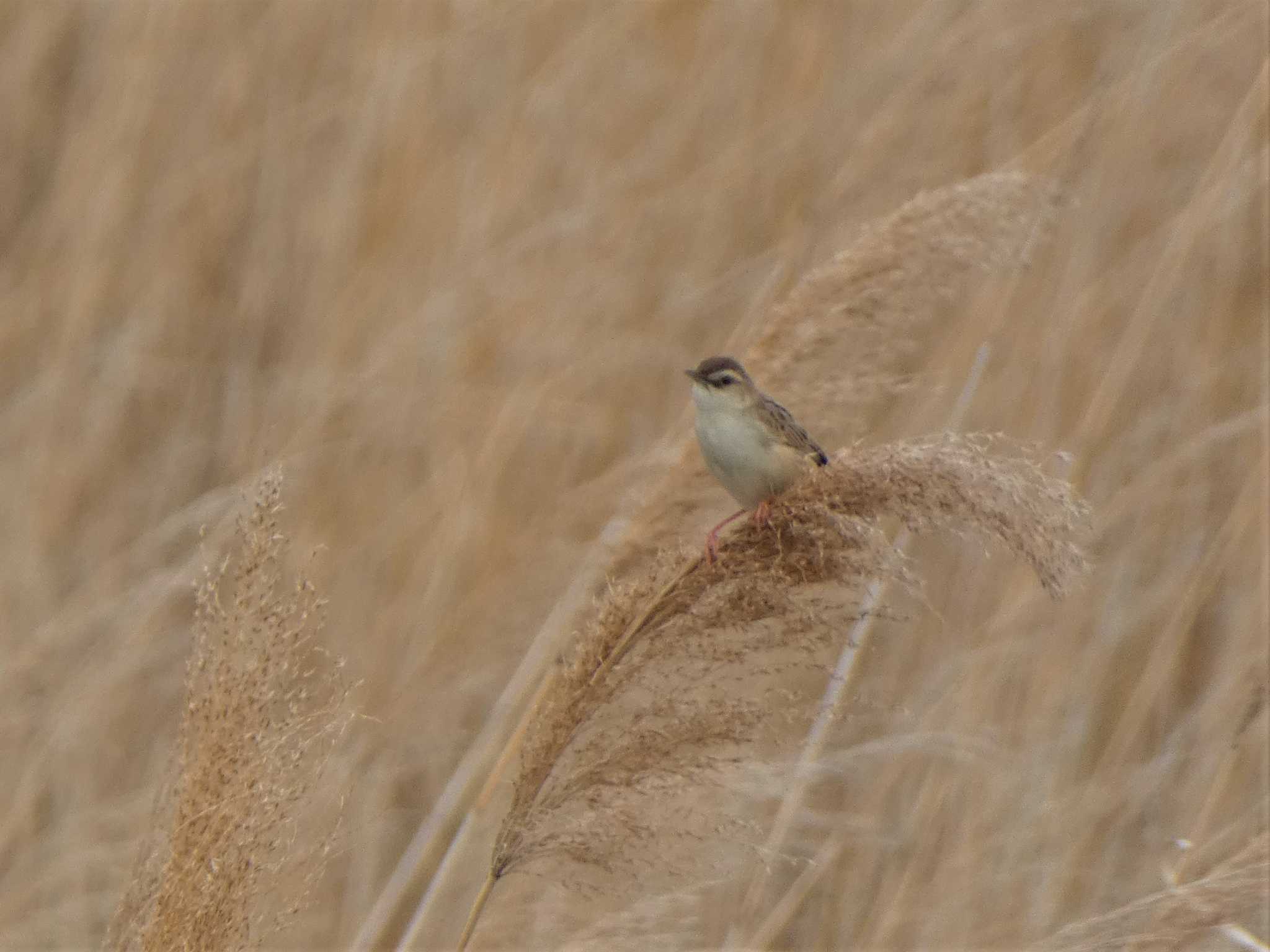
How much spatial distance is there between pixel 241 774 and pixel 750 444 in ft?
3.43

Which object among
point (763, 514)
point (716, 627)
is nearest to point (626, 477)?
point (763, 514)

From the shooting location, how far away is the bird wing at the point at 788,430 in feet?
7.63

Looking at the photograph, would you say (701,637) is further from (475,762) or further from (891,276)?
(475,762)

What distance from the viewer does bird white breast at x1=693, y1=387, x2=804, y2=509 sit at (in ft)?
7.36

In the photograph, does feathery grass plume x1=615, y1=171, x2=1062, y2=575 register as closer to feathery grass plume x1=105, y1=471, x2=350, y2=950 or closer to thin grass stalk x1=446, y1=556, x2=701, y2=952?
thin grass stalk x1=446, y1=556, x2=701, y2=952

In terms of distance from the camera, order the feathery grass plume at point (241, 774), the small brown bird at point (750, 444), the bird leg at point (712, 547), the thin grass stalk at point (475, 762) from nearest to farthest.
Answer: the feathery grass plume at point (241, 774), the bird leg at point (712, 547), the small brown bird at point (750, 444), the thin grass stalk at point (475, 762)

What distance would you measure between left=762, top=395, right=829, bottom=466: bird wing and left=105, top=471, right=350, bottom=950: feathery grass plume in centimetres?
97

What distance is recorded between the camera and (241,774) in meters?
1.52

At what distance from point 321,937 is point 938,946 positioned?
1450 millimetres

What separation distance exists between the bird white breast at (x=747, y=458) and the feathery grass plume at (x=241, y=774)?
0.84m

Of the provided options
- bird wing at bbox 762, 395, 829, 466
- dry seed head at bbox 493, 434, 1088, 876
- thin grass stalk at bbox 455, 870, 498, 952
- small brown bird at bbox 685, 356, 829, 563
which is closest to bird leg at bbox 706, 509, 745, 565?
dry seed head at bbox 493, 434, 1088, 876

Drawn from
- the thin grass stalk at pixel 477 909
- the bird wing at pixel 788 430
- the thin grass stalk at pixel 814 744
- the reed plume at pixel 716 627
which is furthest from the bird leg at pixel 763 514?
the thin grass stalk at pixel 477 909

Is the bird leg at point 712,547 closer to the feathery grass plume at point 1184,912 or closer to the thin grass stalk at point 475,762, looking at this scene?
the thin grass stalk at point 475,762

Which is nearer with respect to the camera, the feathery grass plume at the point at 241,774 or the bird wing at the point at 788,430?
the feathery grass plume at the point at 241,774
